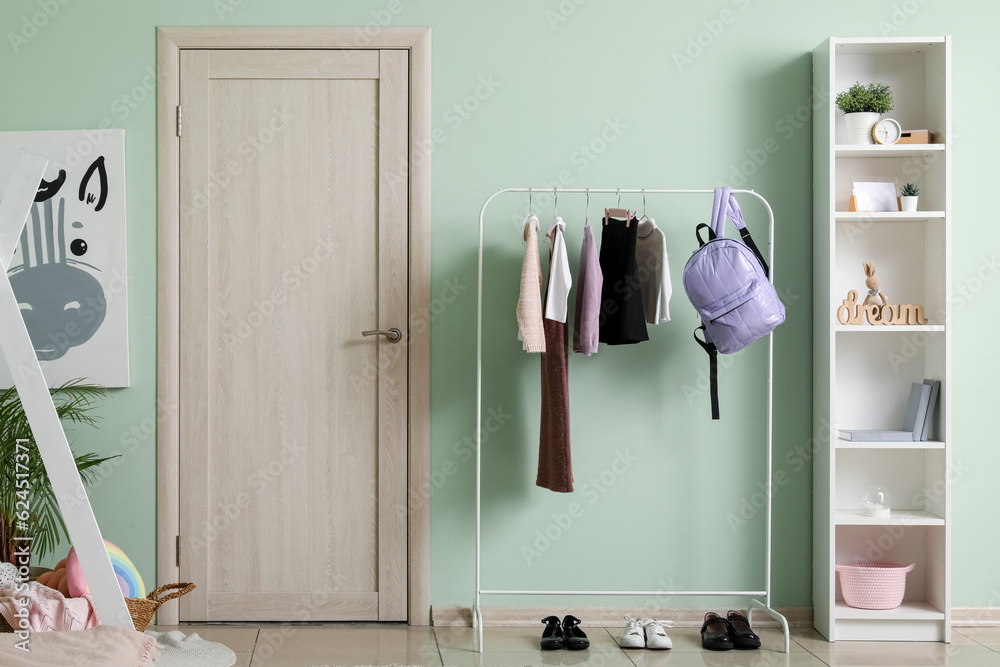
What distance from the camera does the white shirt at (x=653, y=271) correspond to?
2.69m

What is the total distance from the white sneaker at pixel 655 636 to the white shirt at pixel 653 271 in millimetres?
999

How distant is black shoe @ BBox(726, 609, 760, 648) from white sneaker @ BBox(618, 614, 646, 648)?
11.5 inches

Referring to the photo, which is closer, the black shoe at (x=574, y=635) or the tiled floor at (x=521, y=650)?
the tiled floor at (x=521, y=650)

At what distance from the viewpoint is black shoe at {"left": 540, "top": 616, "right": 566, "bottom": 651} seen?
2.66m

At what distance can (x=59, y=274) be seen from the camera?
2.85 m

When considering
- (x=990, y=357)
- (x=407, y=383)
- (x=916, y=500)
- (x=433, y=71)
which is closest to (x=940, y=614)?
(x=916, y=500)

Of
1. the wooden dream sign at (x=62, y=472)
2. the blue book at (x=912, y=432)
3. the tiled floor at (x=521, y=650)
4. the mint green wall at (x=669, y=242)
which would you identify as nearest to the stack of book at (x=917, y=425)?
the blue book at (x=912, y=432)

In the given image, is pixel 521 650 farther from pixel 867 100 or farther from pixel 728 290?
pixel 867 100

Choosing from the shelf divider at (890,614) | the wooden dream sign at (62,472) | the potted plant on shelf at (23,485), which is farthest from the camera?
the shelf divider at (890,614)

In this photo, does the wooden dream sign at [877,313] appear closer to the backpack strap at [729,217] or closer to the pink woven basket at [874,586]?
the backpack strap at [729,217]

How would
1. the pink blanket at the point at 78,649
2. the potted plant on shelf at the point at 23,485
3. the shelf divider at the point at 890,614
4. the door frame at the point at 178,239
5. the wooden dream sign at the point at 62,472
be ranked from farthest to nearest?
the door frame at the point at 178,239, the shelf divider at the point at 890,614, the potted plant on shelf at the point at 23,485, the wooden dream sign at the point at 62,472, the pink blanket at the point at 78,649

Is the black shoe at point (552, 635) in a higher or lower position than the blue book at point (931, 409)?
lower

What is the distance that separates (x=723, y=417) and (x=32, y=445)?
2257 mm

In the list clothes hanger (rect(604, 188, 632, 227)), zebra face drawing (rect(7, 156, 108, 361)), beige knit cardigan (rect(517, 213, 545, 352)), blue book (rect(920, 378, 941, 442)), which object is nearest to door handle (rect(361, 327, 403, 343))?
beige knit cardigan (rect(517, 213, 545, 352))
